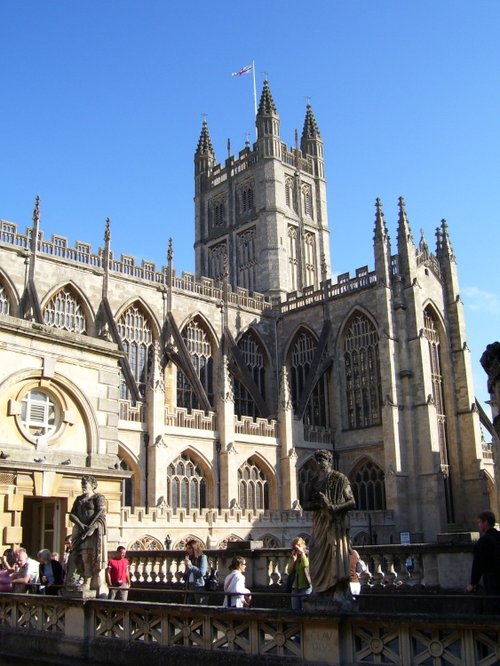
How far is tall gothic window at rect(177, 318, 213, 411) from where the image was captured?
129 ft

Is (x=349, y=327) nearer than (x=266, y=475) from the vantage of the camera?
No

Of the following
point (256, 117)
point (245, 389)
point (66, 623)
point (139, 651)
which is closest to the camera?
point (139, 651)

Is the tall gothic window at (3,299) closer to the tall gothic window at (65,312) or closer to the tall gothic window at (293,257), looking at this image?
the tall gothic window at (65,312)

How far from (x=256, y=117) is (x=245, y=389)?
869 inches

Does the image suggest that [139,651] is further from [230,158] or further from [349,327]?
[230,158]

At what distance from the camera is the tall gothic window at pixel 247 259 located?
51.9 metres

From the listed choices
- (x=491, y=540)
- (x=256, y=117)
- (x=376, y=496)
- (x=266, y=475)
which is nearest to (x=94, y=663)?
(x=491, y=540)

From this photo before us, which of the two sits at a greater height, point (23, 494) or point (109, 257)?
point (109, 257)

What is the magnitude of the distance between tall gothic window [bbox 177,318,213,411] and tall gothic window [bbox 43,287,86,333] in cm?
635

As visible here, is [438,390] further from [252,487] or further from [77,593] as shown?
[77,593]

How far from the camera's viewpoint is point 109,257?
123ft

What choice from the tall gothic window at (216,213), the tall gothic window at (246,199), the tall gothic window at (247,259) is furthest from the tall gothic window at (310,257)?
the tall gothic window at (216,213)

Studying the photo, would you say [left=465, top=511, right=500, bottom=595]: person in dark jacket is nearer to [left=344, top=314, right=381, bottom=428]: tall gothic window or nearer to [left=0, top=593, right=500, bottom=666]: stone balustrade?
[left=0, top=593, right=500, bottom=666]: stone balustrade

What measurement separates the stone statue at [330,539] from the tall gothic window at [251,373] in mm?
33747
